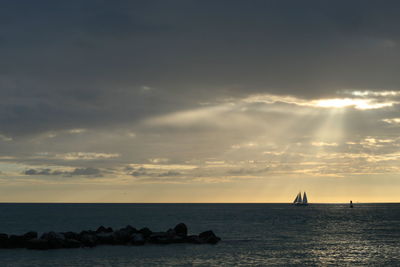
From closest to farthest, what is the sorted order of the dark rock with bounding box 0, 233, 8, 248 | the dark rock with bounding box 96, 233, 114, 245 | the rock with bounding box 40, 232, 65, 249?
the rock with bounding box 40, 232, 65, 249 < the dark rock with bounding box 0, 233, 8, 248 < the dark rock with bounding box 96, 233, 114, 245

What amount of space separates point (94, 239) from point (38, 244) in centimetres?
829

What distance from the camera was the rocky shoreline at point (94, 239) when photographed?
63.9 meters

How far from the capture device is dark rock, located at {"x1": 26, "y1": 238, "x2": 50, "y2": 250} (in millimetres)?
62938

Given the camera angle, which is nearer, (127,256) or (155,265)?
(155,265)

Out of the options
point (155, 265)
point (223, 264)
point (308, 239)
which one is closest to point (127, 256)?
point (155, 265)

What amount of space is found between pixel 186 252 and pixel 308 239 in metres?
27.9

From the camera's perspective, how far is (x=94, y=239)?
68812 mm

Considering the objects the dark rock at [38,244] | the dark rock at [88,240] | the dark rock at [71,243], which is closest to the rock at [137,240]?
the dark rock at [88,240]

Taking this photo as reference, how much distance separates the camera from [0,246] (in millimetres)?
65062

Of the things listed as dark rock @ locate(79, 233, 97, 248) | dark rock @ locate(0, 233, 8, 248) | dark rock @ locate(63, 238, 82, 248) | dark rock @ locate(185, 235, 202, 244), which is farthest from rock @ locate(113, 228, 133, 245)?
dark rock @ locate(0, 233, 8, 248)

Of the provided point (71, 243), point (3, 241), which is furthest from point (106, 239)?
point (3, 241)

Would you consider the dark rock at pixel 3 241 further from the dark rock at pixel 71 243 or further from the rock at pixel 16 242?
the dark rock at pixel 71 243

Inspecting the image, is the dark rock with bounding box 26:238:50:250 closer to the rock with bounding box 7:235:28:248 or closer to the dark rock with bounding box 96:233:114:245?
the rock with bounding box 7:235:28:248

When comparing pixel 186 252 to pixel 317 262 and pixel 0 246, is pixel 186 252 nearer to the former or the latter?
pixel 317 262
